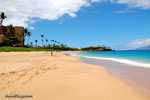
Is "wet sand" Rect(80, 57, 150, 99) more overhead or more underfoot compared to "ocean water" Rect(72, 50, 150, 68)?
more overhead

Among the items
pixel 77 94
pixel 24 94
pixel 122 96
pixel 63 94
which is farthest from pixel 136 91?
pixel 24 94

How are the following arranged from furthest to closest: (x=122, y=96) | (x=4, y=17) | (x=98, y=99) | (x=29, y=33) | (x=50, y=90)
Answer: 1. (x=29, y=33)
2. (x=4, y=17)
3. (x=50, y=90)
4. (x=122, y=96)
5. (x=98, y=99)

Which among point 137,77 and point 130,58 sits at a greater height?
point 137,77

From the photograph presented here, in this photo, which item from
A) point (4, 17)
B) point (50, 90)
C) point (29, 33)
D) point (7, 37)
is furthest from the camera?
point (29, 33)

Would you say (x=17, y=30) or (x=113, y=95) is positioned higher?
(x=17, y=30)

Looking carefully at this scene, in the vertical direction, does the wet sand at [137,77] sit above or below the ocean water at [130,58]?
above

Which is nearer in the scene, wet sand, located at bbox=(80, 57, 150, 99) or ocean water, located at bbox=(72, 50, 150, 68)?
wet sand, located at bbox=(80, 57, 150, 99)

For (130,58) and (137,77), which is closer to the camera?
(137,77)

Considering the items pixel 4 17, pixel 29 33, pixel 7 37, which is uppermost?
pixel 4 17

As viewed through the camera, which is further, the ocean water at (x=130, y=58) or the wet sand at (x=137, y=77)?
the ocean water at (x=130, y=58)

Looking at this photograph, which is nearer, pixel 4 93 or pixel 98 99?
pixel 98 99

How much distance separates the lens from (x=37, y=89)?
360 cm

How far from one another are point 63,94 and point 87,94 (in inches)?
32.8

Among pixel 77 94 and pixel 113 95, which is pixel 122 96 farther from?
pixel 77 94
